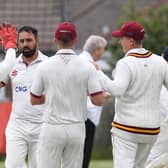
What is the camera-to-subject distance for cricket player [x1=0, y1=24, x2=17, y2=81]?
11.0 meters

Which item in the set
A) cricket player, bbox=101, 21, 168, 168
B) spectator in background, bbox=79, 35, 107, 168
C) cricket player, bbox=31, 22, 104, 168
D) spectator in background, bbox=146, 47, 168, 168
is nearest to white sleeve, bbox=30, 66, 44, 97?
cricket player, bbox=31, 22, 104, 168

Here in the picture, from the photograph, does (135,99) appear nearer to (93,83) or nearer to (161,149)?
(93,83)

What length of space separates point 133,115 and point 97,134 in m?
11.2

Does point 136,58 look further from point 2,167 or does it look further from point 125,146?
point 2,167

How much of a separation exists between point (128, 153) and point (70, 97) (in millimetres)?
1039

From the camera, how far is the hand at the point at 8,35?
11258mm

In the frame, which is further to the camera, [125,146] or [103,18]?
[103,18]

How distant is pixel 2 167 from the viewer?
1789cm

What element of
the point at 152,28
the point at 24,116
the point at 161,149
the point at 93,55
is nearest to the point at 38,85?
the point at 24,116

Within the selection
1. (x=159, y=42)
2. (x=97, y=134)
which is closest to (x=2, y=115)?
(x=97, y=134)

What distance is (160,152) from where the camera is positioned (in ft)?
43.2

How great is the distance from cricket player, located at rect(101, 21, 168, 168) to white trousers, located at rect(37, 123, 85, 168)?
0.58m

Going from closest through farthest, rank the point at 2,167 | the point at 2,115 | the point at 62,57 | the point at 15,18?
the point at 62,57, the point at 2,167, the point at 2,115, the point at 15,18

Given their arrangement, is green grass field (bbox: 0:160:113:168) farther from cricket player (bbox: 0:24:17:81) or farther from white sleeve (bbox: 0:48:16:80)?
white sleeve (bbox: 0:48:16:80)
